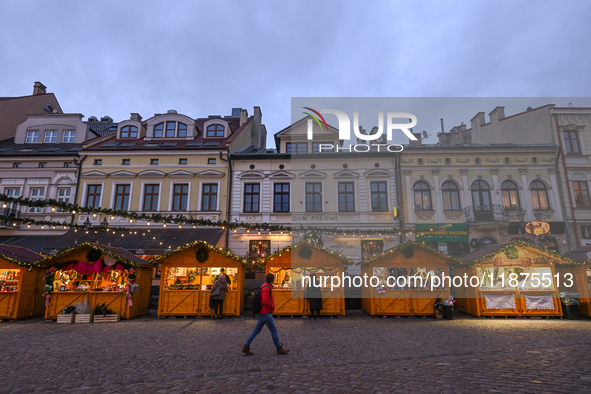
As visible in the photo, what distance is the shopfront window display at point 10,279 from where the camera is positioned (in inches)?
542

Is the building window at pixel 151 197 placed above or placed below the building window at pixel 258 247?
above

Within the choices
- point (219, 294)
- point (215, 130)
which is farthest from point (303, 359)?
point (215, 130)

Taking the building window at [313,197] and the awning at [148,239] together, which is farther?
the building window at [313,197]

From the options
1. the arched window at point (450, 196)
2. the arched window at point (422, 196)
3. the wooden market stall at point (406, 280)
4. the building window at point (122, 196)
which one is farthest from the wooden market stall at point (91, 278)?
the arched window at point (450, 196)

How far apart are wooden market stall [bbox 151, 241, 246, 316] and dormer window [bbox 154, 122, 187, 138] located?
14.6 metres

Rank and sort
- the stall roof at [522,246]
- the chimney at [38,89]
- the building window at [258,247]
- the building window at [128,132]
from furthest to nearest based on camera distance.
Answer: the chimney at [38,89]
the building window at [128,132]
the building window at [258,247]
the stall roof at [522,246]

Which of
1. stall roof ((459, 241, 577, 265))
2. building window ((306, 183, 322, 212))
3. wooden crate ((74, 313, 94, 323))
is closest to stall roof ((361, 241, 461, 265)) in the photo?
stall roof ((459, 241, 577, 265))

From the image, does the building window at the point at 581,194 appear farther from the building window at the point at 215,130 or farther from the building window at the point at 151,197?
the building window at the point at 151,197

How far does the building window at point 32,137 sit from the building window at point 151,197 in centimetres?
1068

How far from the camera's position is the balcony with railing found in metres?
22.5

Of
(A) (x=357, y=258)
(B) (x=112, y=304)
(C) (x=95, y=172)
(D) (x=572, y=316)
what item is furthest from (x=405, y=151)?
(C) (x=95, y=172)

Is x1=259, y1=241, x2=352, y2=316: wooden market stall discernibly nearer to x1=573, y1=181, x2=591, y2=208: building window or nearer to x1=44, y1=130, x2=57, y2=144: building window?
x1=573, y1=181, x2=591, y2=208: building window

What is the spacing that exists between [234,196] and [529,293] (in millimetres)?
17234

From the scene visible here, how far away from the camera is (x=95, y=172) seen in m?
24.2
